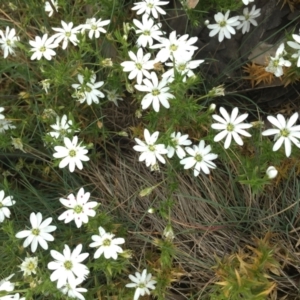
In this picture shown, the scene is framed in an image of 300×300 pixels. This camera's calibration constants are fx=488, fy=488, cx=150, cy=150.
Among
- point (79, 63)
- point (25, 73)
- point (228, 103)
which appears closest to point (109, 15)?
point (79, 63)

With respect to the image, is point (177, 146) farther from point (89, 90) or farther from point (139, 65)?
point (89, 90)

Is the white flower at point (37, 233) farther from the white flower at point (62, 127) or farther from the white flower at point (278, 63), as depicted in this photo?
the white flower at point (278, 63)

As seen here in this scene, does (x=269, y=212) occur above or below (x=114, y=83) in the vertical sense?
below

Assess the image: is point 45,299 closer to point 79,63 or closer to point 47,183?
point 47,183

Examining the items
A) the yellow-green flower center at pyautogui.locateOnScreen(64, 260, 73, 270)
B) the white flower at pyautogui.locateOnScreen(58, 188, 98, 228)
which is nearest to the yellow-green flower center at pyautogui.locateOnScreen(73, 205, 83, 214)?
the white flower at pyautogui.locateOnScreen(58, 188, 98, 228)

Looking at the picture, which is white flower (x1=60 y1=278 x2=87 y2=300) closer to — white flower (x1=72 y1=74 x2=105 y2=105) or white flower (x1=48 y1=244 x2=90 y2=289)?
white flower (x1=48 y1=244 x2=90 y2=289)
